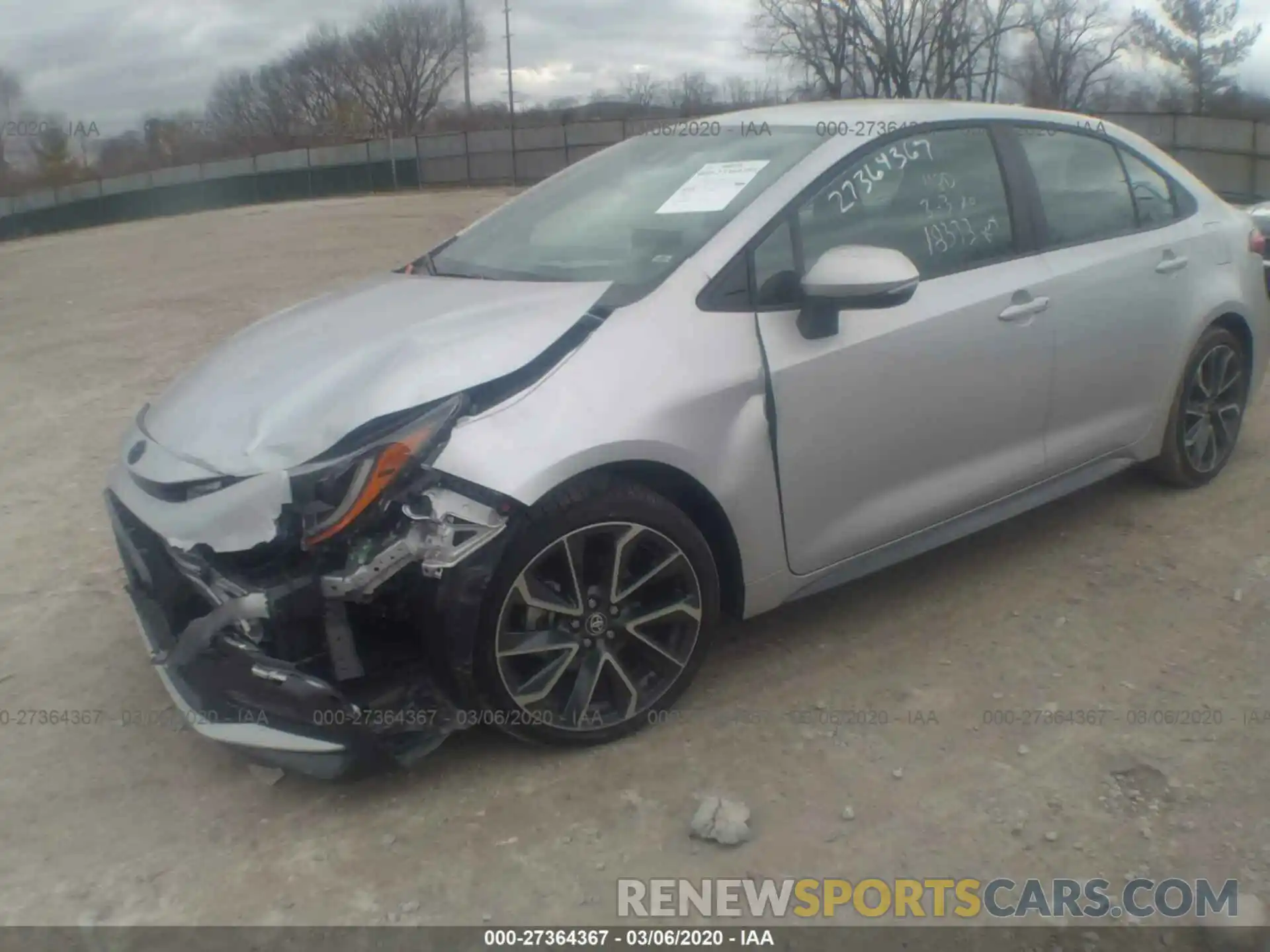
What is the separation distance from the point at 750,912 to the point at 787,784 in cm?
47

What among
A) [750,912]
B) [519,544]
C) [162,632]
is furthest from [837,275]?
[162,632]

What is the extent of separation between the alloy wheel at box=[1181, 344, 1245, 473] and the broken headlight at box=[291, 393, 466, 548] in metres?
3.20

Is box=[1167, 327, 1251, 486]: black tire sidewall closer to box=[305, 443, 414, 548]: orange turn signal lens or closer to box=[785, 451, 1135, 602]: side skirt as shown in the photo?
box=[785, 451, 1135, 602]: side skirt

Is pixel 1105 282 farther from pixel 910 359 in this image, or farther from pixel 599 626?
pixel 599 626

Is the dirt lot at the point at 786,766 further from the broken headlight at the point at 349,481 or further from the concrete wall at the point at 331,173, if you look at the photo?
the concrete wall at the point at 331,173

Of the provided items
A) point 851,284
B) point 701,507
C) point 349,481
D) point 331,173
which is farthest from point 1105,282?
point 331,173

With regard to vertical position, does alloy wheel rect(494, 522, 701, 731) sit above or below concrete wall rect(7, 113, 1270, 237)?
below

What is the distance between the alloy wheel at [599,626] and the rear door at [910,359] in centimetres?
42

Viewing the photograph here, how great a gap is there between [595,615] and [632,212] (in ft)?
4.39

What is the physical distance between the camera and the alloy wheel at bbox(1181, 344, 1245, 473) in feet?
14.7

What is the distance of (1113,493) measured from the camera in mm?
4762

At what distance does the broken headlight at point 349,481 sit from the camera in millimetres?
2602

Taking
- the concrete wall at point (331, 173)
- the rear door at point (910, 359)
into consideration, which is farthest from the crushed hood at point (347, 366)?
the concrete wall at point (331, 173)

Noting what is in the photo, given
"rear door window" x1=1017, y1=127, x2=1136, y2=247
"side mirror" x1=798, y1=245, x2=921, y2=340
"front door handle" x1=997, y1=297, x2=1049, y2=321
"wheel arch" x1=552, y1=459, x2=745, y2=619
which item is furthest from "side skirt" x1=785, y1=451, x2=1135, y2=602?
"rear door window" x1=1017, y1=127, x2=1136, y2=247
